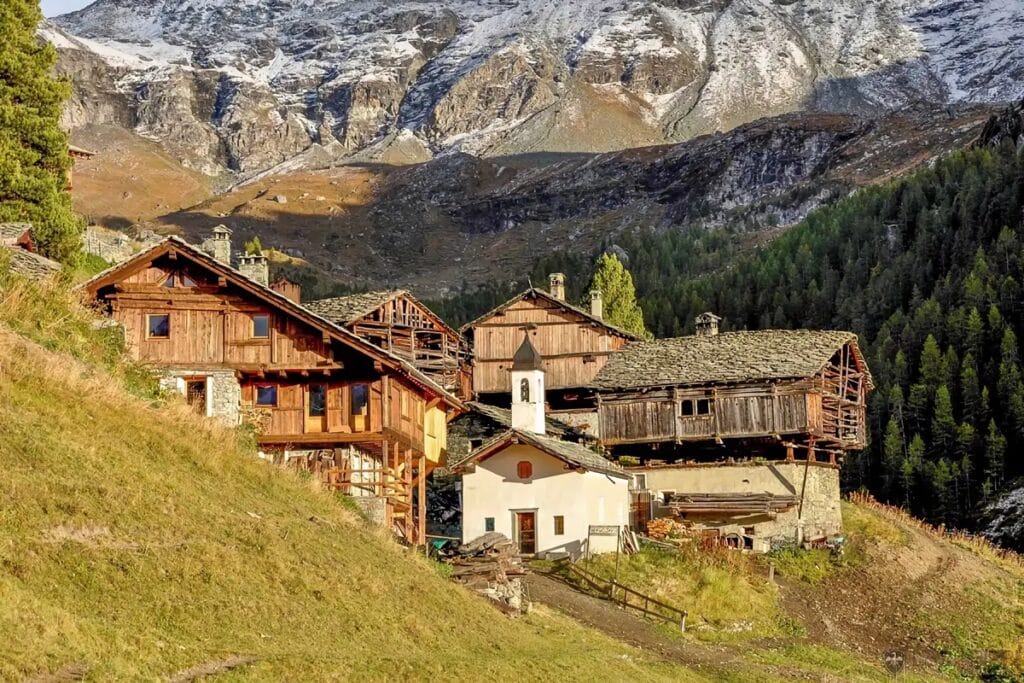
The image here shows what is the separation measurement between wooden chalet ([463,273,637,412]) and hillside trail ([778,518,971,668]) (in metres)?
17.5

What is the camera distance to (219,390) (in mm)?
40812

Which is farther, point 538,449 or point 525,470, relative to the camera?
point 525,470

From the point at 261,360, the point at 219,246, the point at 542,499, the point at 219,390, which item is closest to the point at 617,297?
the point at 542,499

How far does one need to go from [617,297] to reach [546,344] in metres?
20.6

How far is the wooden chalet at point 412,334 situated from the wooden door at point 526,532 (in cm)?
1648

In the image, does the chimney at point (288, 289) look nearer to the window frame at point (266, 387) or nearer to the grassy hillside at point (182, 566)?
the window frame at point (266, 387)

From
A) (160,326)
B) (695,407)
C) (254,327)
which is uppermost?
(160,326)

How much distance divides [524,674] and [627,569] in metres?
20.5

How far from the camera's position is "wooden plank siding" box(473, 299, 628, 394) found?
6600 cm

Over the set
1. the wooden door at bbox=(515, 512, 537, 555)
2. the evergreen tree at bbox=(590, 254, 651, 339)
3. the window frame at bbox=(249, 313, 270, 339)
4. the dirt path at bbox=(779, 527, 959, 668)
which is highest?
the evergreen tree at bbox=(590, 254, 651, 339)

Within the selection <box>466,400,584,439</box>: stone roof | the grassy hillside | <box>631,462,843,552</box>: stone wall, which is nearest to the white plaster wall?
<box>631,462,843,552</box>: stone wall

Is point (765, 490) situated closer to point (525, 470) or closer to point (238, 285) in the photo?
point (525, 470)

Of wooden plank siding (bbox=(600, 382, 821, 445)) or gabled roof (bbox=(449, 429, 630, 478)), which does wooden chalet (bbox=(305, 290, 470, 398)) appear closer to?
wooden plank siding (bbox=(600, 382, 821, 445))

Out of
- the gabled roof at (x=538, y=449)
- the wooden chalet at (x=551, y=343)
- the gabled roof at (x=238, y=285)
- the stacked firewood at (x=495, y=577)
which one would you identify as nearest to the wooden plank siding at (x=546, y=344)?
the wooden chalet at (x=551, y=343)
